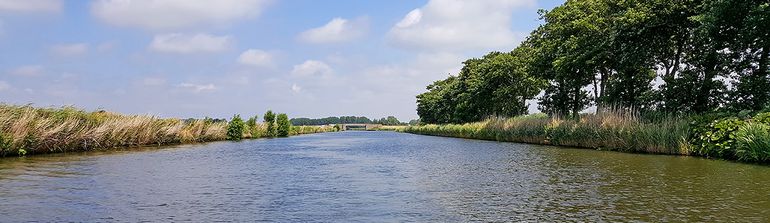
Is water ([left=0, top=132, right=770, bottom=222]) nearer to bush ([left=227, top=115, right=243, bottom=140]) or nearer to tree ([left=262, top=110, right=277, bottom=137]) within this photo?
bush ([left=227, top=115, right=243, bottom=140])

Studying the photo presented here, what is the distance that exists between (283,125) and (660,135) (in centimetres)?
5133

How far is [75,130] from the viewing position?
2486 centimetres

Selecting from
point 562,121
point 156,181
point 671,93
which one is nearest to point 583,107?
point 562,121

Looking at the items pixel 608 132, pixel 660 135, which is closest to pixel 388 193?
pixel 660 135

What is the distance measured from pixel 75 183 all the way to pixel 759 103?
2552cm

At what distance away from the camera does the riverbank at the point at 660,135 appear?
17.4 m

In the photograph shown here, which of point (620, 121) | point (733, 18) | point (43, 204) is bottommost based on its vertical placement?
point (43, 204)

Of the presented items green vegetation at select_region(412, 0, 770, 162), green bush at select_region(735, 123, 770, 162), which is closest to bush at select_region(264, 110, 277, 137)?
green vegetation at select_region(412, 0, 770, 162)

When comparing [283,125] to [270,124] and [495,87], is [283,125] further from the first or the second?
[495,87]

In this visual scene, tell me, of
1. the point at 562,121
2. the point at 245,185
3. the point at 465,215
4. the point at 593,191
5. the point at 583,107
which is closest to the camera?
the point at 465,215

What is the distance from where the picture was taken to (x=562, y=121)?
108ft

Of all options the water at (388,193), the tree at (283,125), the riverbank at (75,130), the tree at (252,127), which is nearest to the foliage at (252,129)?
the tree at (252,127)

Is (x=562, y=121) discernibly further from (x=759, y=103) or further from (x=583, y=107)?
(x=583, y=107)

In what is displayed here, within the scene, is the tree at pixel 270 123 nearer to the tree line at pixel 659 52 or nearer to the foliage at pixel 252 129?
the foliage at pixel 252 129
